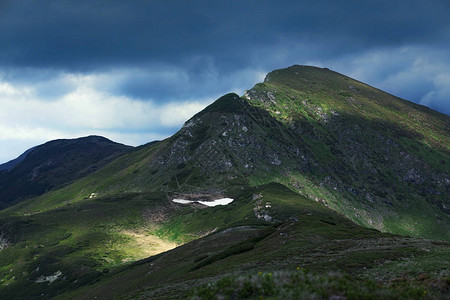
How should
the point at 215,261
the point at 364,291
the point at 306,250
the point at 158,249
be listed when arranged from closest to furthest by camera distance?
the point at 364,291 < the point at 306,250 < the point at 215,261 < the point at 158,249

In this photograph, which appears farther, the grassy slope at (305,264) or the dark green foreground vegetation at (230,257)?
the dark green foreground vegetation at (230,257)

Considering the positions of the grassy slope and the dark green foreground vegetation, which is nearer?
the grassy slope

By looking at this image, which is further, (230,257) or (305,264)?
(230,257)

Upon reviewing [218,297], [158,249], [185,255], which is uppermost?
[218,297]

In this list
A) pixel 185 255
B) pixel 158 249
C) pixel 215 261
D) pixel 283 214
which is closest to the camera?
pixel 215 261

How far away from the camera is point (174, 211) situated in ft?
576

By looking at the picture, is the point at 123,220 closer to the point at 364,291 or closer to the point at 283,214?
the point at 283,214

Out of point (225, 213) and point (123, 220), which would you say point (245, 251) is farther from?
point (123, 220)

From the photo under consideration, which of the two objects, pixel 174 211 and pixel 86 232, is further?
pixel 174 211

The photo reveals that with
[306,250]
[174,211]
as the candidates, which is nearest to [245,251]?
[306,250]

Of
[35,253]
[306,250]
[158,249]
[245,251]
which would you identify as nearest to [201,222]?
[158,249]

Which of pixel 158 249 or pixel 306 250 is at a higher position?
pixel 306 250

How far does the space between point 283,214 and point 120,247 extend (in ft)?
243

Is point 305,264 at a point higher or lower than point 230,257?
higher
